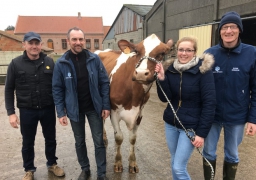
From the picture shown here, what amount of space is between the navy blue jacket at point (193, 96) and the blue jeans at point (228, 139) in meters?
0.48

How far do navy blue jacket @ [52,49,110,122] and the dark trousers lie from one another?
1.14ft

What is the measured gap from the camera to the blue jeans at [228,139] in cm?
241

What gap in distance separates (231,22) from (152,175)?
2.32m

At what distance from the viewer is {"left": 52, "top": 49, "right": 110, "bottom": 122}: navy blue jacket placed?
2738mm

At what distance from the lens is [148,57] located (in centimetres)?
260

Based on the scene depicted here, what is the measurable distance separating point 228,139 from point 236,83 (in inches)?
26.0

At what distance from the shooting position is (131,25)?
2117 centimetres

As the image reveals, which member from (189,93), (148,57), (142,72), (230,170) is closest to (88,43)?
(148,57)

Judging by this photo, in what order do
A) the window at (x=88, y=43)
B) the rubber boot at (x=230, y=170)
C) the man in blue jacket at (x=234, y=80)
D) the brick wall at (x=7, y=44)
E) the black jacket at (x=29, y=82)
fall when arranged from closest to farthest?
the man in blue jacket at (x=234, y=80) < the rubber boot at (x=230, y=170) < the black jacket at (x=29, y=82) < the brick wall at (x=7, y=44) < the window at (x=88, y=43)

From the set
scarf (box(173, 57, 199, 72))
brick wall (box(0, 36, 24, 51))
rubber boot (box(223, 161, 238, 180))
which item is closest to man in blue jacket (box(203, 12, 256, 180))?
rubber boot (box(223, 161, 238, 180))

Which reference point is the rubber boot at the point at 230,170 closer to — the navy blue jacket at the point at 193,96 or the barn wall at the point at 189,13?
the navy blue jacket at the point at 193,96

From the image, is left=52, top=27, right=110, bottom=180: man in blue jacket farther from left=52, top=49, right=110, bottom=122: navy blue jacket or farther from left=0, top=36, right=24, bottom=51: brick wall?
left=0, top=36, right=24, bottom=51: brick wall

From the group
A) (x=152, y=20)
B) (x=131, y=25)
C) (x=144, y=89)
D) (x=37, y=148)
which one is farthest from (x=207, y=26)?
(x=131, y=25)

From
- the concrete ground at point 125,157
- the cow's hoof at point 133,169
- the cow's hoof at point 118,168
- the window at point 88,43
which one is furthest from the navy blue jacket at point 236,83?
the window at point 88,43
